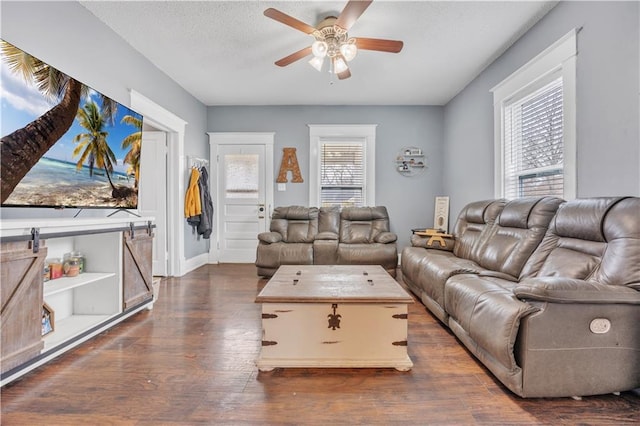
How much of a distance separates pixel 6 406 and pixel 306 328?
152cm

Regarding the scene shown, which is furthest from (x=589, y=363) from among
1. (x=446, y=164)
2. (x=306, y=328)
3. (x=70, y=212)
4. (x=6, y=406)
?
(x=446, y=164)

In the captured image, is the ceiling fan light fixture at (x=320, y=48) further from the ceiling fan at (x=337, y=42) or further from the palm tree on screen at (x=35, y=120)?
the palm tree on screen at (x=35, y=120)

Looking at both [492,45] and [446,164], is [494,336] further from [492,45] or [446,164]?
[446,164]

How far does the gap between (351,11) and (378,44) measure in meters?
0.49

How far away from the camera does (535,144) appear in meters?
2.88

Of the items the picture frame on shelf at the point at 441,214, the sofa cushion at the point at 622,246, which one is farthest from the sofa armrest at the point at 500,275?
the picture frame on shelf at the point at 441,214

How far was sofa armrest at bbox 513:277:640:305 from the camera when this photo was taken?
1.42 m

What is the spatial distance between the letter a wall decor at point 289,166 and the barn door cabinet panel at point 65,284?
2555 millimetres

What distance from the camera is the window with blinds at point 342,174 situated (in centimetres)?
508

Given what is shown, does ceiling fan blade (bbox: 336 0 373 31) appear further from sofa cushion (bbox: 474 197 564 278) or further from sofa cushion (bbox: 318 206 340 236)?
sofa cushion (bbox: 318 206 340 236)

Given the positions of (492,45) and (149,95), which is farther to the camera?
(149,95)

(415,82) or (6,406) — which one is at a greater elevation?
(415,82)

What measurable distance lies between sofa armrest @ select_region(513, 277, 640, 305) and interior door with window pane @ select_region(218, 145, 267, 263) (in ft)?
13.7

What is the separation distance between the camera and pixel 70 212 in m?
2.39
